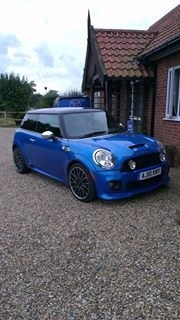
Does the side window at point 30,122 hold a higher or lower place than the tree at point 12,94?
lower

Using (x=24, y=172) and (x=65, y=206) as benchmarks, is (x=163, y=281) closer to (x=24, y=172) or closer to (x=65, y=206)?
(x=65, y=206)

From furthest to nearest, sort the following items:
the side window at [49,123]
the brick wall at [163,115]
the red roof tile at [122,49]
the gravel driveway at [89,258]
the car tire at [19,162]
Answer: the red roof tile at [122,49], the brick wall at [163,115], the car tire at [19,162], the side window at [49,123], the gravel driveway at [89,258]

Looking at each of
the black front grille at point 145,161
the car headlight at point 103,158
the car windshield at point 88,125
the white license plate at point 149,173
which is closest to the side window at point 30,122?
the car windshield at point 88,125

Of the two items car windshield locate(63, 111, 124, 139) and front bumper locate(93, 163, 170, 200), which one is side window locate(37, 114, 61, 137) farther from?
front bumper locate(93, 163, 170, 200)

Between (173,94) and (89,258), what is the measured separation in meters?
6.00

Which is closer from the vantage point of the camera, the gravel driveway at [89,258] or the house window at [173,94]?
the gravel driveway at [89,258]

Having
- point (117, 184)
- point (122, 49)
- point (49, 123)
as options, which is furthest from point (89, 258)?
point (122, 49)

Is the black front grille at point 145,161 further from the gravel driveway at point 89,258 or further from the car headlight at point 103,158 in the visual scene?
the gravel driveway at point 89,258

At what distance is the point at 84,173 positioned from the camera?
5.11m

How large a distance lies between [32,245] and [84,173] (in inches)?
65.0

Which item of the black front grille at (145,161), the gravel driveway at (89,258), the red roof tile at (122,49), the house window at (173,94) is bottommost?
the gravel driveway at (89,258)

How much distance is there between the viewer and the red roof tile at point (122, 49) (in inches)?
361

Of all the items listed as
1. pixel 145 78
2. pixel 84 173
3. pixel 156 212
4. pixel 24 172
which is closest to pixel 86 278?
pixel 156 212

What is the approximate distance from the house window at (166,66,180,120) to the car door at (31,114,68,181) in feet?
Result: 11.2
